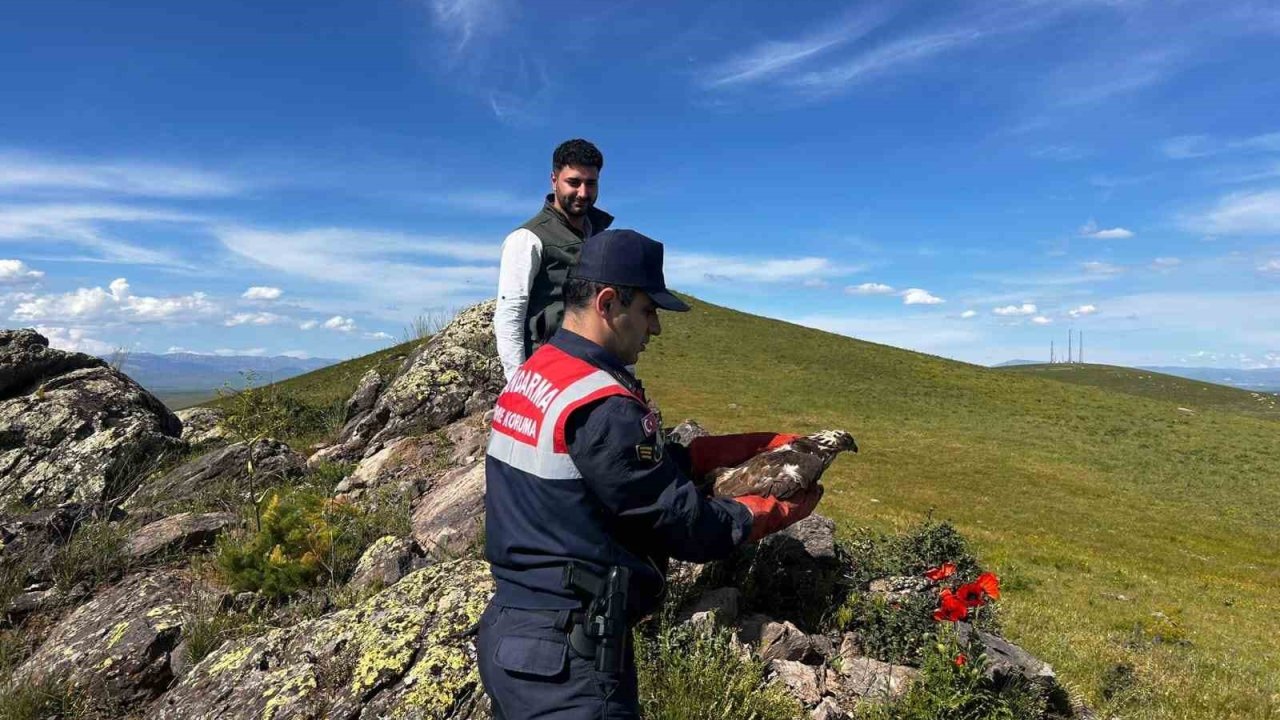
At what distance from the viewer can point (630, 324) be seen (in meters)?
3.00

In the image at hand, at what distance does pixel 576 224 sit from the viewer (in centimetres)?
608

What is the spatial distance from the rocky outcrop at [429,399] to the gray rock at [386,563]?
5474 mm

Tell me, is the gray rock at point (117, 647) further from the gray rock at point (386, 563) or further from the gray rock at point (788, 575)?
the gray rock at point (788, 575)

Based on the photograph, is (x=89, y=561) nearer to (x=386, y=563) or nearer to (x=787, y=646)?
(x=386, y=563)

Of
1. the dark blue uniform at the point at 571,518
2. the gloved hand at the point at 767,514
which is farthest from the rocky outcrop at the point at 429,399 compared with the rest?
the gloved hand at the point at 767,514

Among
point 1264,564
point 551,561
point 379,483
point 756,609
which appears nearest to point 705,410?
point 1264,564

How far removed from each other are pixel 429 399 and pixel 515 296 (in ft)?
24.6

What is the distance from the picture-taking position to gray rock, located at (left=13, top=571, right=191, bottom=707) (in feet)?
18.1

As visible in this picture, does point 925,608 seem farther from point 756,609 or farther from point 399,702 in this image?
point 399,702

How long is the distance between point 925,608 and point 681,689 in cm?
222

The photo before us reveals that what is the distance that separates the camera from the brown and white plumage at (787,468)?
14.2ft

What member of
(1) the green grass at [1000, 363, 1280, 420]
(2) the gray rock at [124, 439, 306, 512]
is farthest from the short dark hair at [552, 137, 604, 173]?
(1) the green grass at [1000, 363, 1280, 420]

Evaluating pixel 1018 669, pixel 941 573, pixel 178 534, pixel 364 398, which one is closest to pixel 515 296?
pixel 941 573

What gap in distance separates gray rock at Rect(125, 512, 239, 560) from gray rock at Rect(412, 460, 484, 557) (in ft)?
6.97
